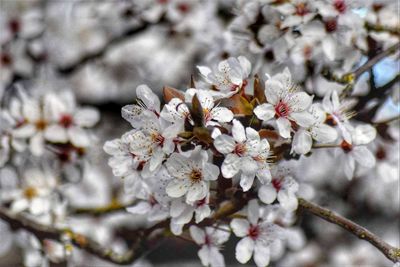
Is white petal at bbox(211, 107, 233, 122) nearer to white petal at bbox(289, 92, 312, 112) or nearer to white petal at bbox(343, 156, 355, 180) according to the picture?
white petal at bbox(289, 92, 312, 112)

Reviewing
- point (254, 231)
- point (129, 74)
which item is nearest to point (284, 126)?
point (254, 231)

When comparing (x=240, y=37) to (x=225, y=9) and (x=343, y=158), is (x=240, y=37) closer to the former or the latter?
(x=343, y=158)

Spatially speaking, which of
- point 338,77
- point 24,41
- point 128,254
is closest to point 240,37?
point 338,77

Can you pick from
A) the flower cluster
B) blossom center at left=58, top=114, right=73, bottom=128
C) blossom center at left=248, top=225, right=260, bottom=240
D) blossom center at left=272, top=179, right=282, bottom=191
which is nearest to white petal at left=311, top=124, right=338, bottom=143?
the flower cluster

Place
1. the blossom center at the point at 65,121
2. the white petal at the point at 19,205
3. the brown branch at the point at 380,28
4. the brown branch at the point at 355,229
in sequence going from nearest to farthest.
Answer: the brown branch at the point at 355,229 → the brown branch at the point at 380,28 → the white petal at the point at 19,205 → the blossom center at the point at 65,121

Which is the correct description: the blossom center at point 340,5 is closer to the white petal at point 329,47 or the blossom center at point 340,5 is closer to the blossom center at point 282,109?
the white petal at point 329,47

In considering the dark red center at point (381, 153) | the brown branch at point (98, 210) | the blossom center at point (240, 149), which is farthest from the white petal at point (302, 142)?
the brown branch at point (98, 210)
